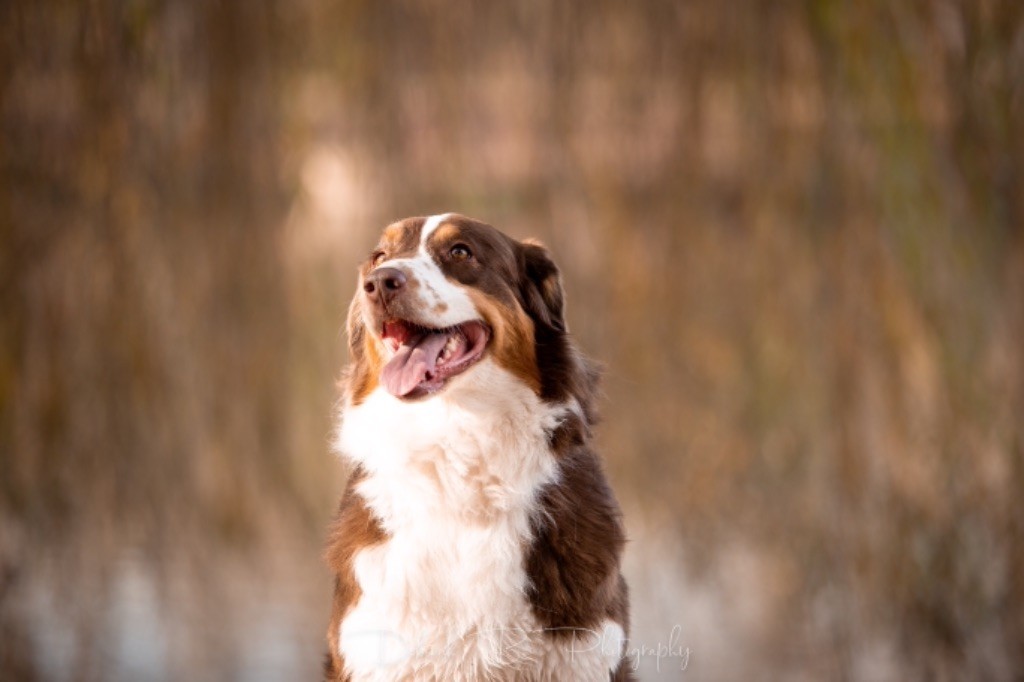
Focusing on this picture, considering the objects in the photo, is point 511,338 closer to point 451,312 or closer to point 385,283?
point 451,312

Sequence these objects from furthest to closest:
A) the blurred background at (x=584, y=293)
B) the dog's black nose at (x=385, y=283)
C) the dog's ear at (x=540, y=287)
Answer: the blurred background at (x=584, y=293)
the dog's ear at (x=540, y=287)
the dog's black nose at (x=385, y=283)

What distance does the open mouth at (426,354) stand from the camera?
2.72 metres

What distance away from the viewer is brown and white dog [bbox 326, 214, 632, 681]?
8.79 feet

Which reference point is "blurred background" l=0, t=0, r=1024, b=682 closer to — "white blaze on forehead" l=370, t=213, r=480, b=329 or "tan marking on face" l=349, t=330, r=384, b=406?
→ "tan marking on face" l=349, t=330, r=384, b=406

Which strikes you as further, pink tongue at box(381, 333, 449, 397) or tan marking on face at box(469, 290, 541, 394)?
tan marking on face at box(469, 290, 541, 394)

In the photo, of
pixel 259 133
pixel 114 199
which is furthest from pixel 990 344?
pixel 114 199

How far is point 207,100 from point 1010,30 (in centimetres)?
304

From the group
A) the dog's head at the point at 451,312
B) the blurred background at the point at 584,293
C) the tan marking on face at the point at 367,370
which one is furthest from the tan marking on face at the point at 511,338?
the blurred background at the point at 584,293

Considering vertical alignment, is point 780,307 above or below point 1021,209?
below

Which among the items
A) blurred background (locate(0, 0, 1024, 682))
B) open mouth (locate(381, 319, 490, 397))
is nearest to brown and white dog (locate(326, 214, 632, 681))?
open mouth (locate(381, 319, 490, 397))

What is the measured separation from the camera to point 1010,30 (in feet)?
17.1

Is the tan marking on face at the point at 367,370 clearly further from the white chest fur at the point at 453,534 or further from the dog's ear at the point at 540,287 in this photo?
the dog's ear at the point at 540,287

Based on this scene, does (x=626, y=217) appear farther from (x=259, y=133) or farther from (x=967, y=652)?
(x=967, y=652)

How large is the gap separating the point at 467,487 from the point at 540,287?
48 centimetres
